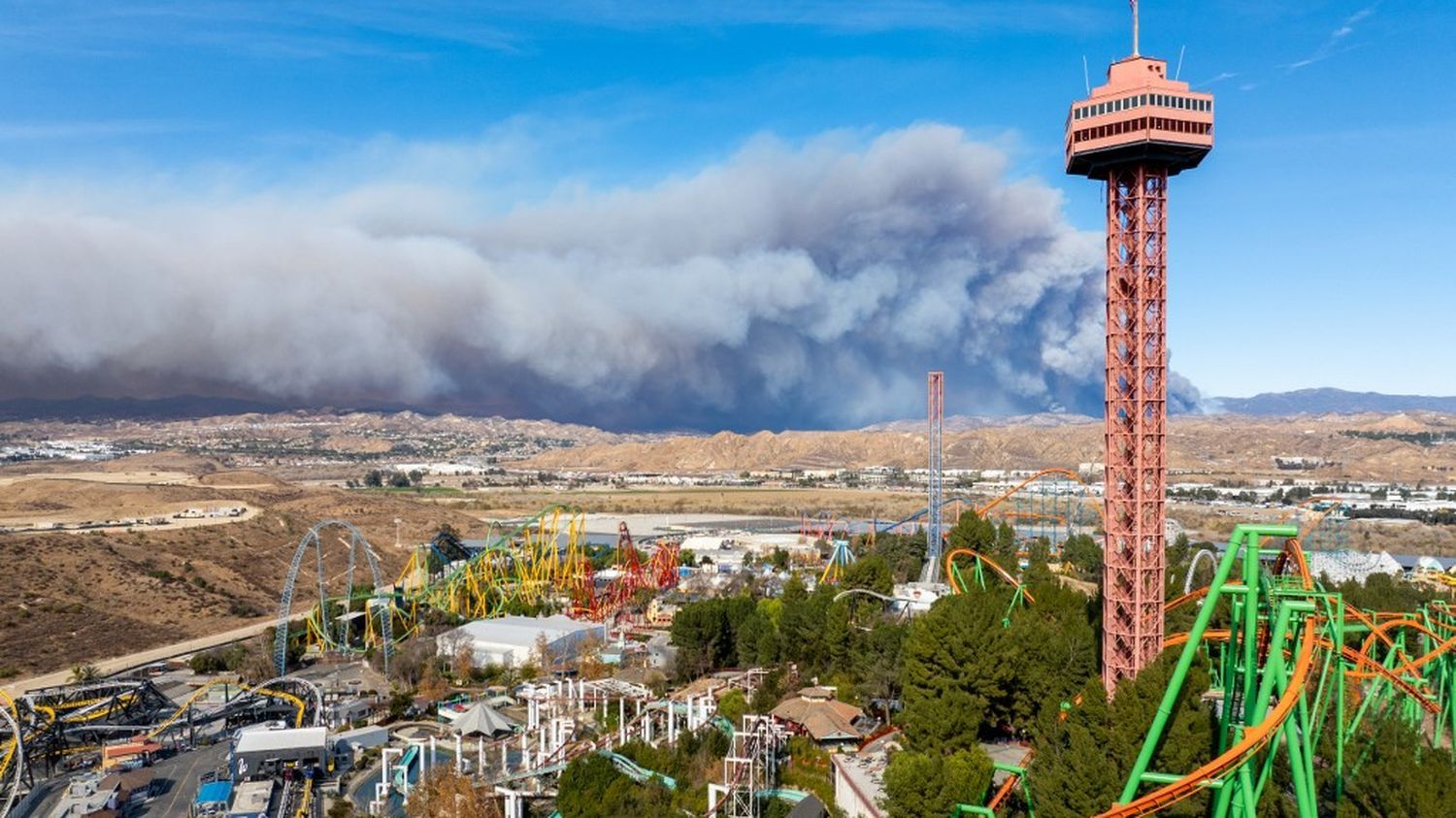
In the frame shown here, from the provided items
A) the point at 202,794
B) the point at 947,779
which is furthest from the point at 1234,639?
the point at 202,794

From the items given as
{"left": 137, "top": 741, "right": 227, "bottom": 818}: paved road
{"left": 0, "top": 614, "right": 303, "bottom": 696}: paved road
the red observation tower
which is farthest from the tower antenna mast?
{"left": 0, "top": 614, "right": 303, "bottom": 696}: paved road

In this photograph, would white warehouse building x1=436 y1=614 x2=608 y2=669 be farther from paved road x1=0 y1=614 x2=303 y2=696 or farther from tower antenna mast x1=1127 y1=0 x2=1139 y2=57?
tower antenna mast x1=1127 y1=0 x2=1139 y2=57

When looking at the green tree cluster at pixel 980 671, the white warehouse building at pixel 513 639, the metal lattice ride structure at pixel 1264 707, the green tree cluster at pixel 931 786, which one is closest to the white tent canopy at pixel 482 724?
the white warehouse building at pixel 513 639

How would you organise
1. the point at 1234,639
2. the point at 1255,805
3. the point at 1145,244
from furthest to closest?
1. the point at 1145,244
2. the point at 1234,639
3. the point at 1255,805

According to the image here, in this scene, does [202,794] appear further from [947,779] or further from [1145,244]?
[1145,244]

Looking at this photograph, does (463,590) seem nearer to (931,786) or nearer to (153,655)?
(153,655)

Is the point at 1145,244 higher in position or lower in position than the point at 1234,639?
higher
